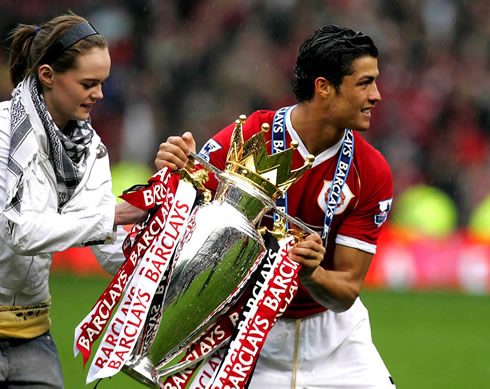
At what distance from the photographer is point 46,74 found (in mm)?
3578

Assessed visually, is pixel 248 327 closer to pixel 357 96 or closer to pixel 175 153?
pixel 175 153

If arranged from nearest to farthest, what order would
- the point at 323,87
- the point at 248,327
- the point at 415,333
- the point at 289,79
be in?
the point at 248,327 < the point at 323,87 < the point at 415,333 < the point at 289,79

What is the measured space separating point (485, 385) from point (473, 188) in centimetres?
623

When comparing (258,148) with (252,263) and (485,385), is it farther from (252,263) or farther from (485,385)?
(485,385)

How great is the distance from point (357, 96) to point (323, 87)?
16 cm

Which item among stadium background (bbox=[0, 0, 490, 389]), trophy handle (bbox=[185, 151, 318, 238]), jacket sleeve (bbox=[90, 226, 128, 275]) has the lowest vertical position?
jacket sleeve (bbox=[90, 226, 128, 275])

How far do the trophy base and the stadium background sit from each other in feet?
28.2

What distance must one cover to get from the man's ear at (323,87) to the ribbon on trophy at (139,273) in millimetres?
779

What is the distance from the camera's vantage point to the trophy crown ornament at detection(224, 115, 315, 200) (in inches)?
137

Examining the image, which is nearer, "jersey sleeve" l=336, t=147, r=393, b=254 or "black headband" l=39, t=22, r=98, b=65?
"black headband" l=39, t=22, r=98, b=65

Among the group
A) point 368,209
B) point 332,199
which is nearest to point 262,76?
point 368,209

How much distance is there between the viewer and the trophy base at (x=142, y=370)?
337cm

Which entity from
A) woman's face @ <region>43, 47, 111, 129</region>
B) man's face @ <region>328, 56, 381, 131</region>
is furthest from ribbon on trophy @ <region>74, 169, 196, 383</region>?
man's face @ <region>328, 56, 381, 131</region>

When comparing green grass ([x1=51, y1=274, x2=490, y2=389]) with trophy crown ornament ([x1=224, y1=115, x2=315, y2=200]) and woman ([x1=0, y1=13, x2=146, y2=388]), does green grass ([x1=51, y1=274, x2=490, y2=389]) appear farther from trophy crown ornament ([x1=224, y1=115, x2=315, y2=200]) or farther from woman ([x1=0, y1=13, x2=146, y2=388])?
trophy crown ornament ([x1=224, y1=115, x2=315, y2=200])
